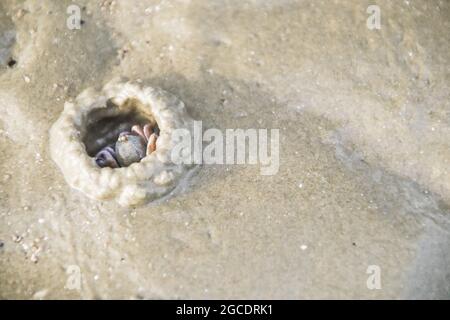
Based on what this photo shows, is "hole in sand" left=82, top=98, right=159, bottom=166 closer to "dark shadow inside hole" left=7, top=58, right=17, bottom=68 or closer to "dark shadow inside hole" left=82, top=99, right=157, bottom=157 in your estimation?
"dark shadow inside hole" left=82, top=99, right=157, bottom=157

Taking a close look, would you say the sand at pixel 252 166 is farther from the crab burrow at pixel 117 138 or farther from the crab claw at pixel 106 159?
the crab claw at pixel 106 159

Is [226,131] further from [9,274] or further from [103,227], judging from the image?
[9,274]

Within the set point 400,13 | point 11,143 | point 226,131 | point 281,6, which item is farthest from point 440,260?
point 11,143

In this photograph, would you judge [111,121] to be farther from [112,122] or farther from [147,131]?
[147,131]

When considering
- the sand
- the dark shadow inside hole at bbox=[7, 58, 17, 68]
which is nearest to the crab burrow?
the sand

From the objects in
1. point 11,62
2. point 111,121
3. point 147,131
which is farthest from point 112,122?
point 11,62

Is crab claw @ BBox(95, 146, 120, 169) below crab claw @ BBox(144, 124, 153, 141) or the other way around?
below

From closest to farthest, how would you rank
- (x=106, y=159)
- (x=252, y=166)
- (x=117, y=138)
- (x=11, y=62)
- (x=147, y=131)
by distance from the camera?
(x=252, y=166) → (x=106, y=159) → (x=147, y=131) → (x=117, y=138) → (x=11, y=62)
